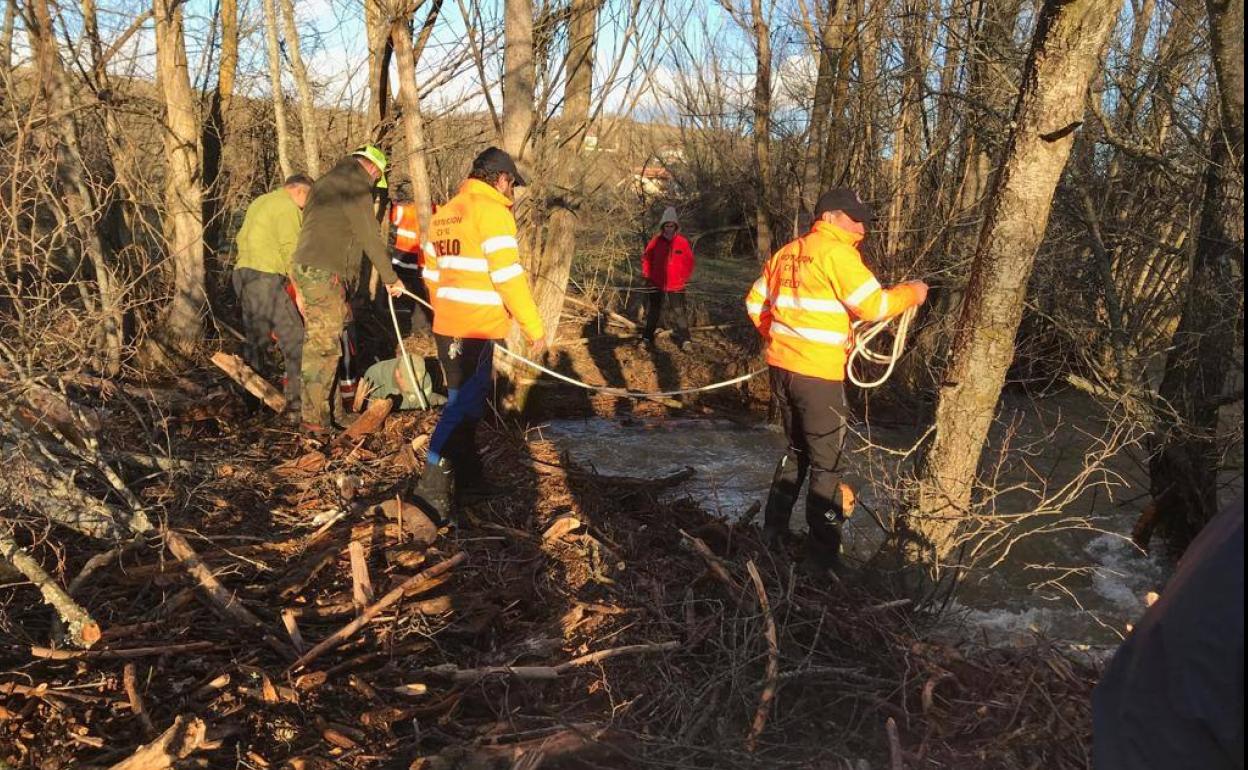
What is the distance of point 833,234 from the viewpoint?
15.3ft

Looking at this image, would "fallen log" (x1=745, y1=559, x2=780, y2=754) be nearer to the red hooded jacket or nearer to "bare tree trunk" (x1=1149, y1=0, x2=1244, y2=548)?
"bare tree trunk" (x1=1149, y1=0, x2=1244, y2=548)

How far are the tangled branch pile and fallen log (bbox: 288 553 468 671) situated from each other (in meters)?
0.01

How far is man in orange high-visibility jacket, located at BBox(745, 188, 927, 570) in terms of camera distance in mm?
4609

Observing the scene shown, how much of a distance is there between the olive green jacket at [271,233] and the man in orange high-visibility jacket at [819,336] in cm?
408

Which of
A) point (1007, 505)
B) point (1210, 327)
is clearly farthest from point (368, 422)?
point (1210, 327)

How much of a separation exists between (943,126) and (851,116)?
0.94 m

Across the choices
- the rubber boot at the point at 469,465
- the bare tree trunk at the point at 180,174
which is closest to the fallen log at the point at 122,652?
the rubber boot at the point at 469,465

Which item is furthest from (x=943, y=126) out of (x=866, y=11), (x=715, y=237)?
(x=715, y=237)

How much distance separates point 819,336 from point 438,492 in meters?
2.32

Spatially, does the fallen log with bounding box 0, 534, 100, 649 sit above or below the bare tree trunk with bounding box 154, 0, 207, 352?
below

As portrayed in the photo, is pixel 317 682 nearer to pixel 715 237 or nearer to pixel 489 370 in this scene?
pixel 489 370

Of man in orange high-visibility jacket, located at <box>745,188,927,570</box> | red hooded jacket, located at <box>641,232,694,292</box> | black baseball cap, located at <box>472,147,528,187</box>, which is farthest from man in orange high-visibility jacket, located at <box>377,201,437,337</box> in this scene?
man in orange high-visibility jacket, located at <box>745,188,927,570</box>

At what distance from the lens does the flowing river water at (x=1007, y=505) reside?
5.25m

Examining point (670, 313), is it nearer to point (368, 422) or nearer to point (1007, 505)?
point (1007, 505)
